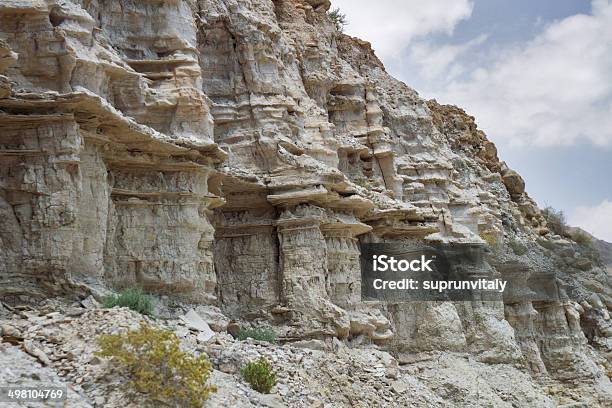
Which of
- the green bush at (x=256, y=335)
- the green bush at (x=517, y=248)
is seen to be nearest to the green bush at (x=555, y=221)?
the green bush at (x=517, y=248)

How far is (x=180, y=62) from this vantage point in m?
20.2

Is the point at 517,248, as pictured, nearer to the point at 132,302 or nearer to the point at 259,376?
the point at 259,376

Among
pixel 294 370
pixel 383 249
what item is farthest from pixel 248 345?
pixel 383 249

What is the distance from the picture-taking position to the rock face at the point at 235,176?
50.5 feet

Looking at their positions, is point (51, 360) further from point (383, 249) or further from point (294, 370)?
point (383, 249)

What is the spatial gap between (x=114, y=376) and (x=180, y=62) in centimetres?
1014

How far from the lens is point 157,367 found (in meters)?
12.4

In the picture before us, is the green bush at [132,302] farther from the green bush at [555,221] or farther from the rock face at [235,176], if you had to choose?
the green bush at [555,221]

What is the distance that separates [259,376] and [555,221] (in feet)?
167

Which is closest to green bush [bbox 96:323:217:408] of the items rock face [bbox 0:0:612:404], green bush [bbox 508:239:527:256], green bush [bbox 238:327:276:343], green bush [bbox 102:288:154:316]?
green bush [bbox 102:288:154:316]

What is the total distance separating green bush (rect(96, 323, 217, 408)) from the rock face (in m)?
3.21

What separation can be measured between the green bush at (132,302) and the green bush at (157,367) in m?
2.36

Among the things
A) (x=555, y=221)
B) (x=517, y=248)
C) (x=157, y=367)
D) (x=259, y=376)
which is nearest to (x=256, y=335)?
(x=259, y=376)

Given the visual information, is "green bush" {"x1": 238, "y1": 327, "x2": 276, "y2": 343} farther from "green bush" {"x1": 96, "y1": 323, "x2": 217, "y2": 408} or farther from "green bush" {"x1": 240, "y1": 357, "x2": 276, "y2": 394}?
"green bush" {"x1": 96, "y1": 323, "x2": 217, "y2": 408}
